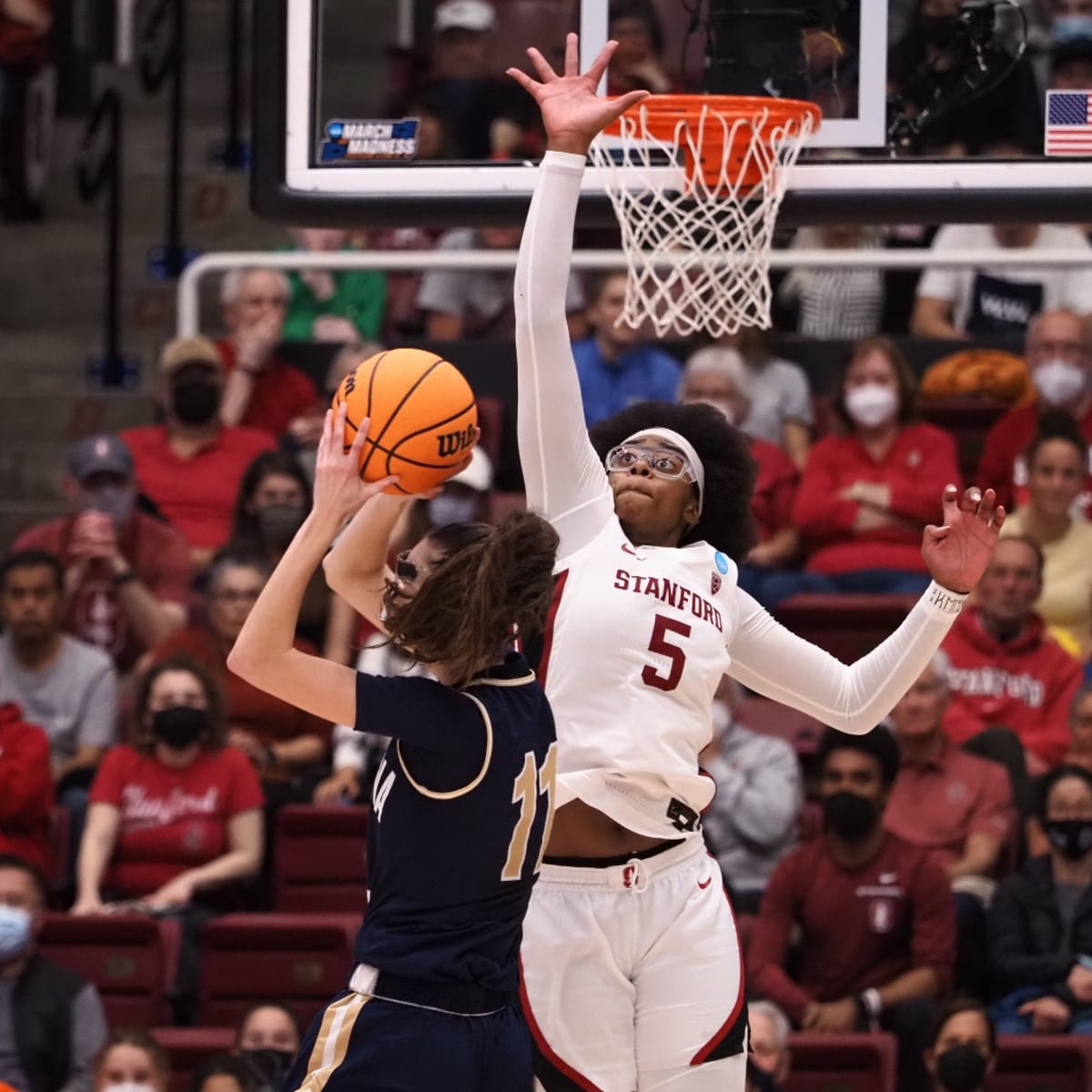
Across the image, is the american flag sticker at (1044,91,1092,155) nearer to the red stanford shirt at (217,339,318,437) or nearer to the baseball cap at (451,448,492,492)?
→ the baseball cap at (451,448,492,492)

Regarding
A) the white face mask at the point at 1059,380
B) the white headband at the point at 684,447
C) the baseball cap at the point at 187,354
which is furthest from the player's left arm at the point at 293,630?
the white face mask at the point at 1059,380

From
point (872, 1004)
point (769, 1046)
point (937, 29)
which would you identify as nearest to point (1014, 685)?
point (872, 1004)

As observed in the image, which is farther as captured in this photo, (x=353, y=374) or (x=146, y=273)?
(x=146, y=273)

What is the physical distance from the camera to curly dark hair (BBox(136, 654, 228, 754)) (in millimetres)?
7926

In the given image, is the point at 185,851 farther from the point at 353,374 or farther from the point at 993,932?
the point at 353,374

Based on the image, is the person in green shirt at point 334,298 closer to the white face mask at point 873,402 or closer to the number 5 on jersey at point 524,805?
the white face mask at point 873,402

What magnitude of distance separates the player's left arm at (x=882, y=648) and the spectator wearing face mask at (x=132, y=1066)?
8.72 feet

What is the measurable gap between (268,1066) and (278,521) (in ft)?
7.99

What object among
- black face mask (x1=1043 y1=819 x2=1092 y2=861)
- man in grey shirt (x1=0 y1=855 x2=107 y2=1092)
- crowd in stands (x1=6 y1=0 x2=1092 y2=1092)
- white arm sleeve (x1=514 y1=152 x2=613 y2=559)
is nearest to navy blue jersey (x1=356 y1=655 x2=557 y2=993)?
white arm sleeve (x1=514 y1=152 x2=613 y2=559)

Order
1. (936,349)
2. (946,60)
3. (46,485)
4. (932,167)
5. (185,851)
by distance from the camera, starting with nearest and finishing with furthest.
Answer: (932,167)
(946,60)
(185,851)
(936,349)
(46,485)

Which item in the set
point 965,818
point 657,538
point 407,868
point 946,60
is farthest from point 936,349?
point 407,868

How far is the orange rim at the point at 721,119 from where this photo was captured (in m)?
5.64

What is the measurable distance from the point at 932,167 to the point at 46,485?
638cm

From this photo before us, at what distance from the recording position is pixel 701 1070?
461cm
